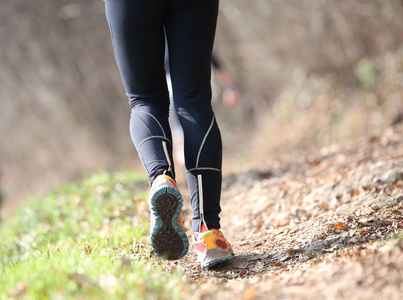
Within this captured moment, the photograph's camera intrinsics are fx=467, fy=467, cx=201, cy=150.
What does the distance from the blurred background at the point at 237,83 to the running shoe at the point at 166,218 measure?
4.57 m

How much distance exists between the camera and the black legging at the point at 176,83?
79.2 inches

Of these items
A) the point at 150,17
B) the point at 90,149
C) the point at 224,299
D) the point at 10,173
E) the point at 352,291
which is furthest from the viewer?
the point at 10,173

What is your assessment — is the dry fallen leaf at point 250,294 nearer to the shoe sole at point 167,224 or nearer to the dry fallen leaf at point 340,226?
the shoe sole at point 167,224

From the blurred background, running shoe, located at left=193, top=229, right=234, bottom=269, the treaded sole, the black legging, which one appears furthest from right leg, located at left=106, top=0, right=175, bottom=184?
the blurred background

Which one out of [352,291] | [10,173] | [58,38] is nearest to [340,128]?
[352,291]

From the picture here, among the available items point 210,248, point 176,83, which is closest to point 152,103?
point 176,83

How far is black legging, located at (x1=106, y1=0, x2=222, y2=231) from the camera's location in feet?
6.60

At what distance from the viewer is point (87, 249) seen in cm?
262

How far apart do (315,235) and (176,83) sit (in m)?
0.98

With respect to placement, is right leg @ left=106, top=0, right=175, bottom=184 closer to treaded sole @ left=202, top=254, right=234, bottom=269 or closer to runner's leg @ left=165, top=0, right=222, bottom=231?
runner's leg @ left=165, top=0, right=222, bottom=231

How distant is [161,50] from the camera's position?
2.08 m

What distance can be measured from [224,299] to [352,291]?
0.40 meters

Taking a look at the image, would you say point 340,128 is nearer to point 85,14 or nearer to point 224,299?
point 224,299

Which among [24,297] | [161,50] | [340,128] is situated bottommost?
[24,297]
